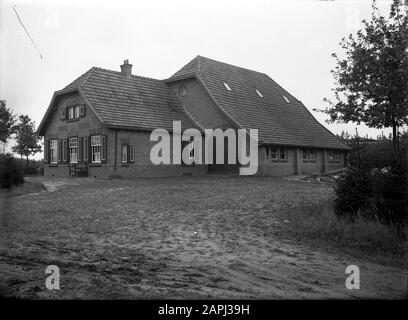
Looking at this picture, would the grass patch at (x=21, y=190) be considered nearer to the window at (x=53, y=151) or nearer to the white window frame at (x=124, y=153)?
the white window frame at (x=124, y=153)

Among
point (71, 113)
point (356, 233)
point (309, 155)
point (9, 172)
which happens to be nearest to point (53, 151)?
point (71, 113)

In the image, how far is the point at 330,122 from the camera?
664 inches

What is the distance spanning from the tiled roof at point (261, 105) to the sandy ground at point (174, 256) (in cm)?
1656

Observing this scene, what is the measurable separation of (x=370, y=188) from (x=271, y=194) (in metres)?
6.34

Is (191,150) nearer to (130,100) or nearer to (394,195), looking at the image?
(130,100)

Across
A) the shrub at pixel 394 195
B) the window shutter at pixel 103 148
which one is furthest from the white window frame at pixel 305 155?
the shrub at pixel 394 195

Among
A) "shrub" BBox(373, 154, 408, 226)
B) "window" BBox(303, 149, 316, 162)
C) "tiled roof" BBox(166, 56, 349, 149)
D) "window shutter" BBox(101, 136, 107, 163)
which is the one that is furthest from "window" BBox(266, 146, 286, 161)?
"shrub" BBox(373, 154, 408, 226)

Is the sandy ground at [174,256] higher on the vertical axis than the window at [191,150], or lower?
lower

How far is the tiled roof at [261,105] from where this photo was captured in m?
29.8

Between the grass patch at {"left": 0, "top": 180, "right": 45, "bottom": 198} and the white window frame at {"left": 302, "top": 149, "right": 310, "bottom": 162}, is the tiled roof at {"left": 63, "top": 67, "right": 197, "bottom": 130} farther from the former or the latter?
the white window frame at {"left": 302, "top": 149, "right": 310, "bottom": 162}

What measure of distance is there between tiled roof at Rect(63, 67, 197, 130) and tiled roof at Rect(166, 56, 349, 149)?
266 centimetres

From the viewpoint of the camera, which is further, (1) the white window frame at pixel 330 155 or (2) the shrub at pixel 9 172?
(1) the white window frame at pixel 330 155

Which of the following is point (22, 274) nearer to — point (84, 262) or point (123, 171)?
point (84, 262)
